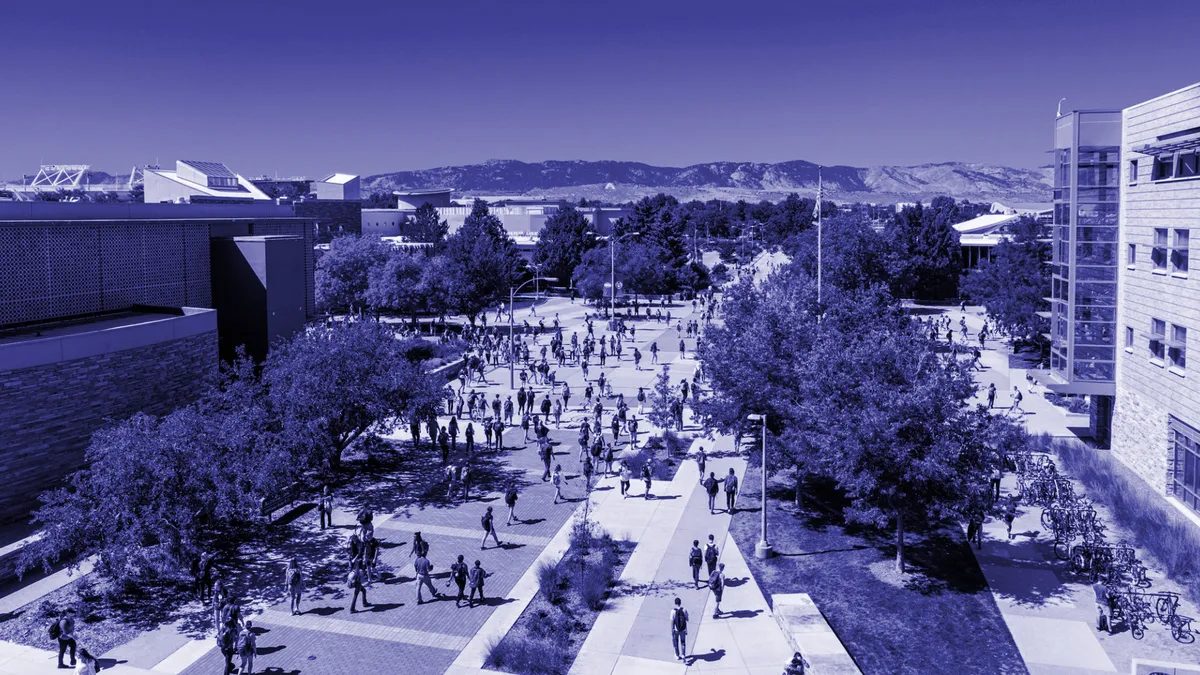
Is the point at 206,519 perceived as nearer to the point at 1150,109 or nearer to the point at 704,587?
the point at 704,587

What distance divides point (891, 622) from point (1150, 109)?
1715 centimetres

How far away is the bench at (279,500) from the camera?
2150 cm

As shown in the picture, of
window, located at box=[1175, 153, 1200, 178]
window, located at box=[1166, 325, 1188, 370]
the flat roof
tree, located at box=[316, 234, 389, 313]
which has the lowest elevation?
window, located at box=[1166, 325, 1188, 370]

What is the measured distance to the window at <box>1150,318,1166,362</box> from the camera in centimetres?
2481

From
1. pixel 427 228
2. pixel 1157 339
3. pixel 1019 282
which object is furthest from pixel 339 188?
pixel 1157 339

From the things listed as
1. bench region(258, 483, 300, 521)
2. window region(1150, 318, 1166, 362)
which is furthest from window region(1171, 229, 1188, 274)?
bench region(258, 483, 300, 521)

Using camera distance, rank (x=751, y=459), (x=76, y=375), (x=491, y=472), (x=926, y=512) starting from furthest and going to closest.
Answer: (x=491, y=472) → (x=751, y=459) → (x=76, y=375) → (x=926, y=512)

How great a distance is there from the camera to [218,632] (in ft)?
51.8

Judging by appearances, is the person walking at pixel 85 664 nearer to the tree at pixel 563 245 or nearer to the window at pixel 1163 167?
the window at pixel 1163 167

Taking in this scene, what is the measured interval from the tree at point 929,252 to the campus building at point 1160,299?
123ft

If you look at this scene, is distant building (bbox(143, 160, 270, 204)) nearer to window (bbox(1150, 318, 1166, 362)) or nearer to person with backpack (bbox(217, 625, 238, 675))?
person with backpack (bbox(217, 625, 238, 675))

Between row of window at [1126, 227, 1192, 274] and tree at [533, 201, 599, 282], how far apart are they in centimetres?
5521

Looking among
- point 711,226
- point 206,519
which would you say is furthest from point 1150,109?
point 711,226

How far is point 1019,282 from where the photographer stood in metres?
45.8
